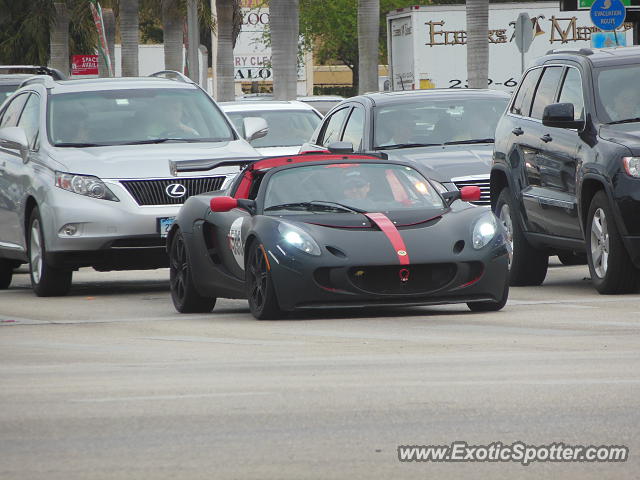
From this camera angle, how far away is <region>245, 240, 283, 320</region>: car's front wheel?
11.5 metres

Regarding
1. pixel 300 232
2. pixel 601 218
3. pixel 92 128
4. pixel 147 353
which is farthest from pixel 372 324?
pixel 92 128

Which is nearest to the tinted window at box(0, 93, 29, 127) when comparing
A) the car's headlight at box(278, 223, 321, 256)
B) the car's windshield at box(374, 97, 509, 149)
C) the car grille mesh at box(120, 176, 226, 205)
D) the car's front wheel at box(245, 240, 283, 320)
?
the car grille mesh at box(120, 176, 226, 205)

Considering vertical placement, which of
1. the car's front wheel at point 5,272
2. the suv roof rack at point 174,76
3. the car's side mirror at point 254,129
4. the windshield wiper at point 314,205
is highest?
the suv roof rack at point 174,76

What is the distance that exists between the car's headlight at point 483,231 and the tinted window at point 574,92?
2084 mm

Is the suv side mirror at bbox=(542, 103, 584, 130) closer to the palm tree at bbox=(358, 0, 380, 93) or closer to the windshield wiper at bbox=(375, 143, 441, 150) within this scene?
the windshield wiper at bbox=(375, 143, 441, 150)

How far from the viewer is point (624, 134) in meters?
12.9

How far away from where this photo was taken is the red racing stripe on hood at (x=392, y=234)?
11.4 meters

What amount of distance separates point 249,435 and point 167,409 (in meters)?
0.76

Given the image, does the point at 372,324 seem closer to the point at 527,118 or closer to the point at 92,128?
the point at 527,118

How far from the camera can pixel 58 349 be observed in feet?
33.0

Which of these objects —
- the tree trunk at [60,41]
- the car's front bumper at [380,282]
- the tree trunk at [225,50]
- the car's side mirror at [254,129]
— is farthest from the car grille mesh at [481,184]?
the tree trunk at [60,41]

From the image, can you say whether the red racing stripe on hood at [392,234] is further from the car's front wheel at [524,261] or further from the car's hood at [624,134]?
the car's front wheel at [524,261]

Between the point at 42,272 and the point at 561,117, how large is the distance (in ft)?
15.9

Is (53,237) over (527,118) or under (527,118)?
under
